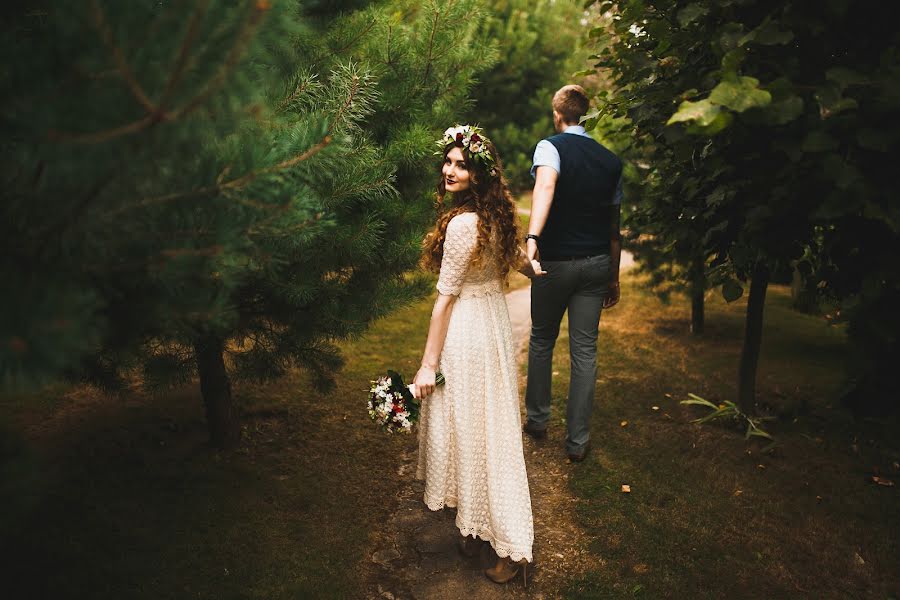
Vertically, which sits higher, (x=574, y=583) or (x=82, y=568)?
(x=82, y=568)

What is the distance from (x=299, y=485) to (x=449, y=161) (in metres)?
2.17

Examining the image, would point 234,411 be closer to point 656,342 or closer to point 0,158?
point 0,158

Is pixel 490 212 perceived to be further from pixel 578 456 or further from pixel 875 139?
pixel 578 456

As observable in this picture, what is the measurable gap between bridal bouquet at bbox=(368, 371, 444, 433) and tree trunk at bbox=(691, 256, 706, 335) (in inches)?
121

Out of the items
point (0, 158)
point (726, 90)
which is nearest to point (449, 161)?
point (726, 90)

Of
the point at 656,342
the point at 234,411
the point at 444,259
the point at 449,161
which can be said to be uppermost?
the point at 449,161

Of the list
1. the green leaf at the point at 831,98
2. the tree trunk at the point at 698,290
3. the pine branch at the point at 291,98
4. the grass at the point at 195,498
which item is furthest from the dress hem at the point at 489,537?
the tree trunk at the point at 698,290

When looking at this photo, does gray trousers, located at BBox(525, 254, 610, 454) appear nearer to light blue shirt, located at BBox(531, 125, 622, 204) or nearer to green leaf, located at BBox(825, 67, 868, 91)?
light blue shirt, located at BBox(531, 125, 622, 204)

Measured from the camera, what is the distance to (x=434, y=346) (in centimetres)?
267

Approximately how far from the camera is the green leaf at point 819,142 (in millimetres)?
1627

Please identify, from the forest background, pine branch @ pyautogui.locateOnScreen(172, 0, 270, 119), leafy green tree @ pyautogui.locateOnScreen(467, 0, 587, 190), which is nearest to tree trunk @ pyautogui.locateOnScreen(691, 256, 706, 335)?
the forest background

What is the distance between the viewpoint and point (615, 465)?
3.93 metres

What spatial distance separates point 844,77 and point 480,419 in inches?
74.5

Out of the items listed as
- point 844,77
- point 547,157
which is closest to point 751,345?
point 547,157
